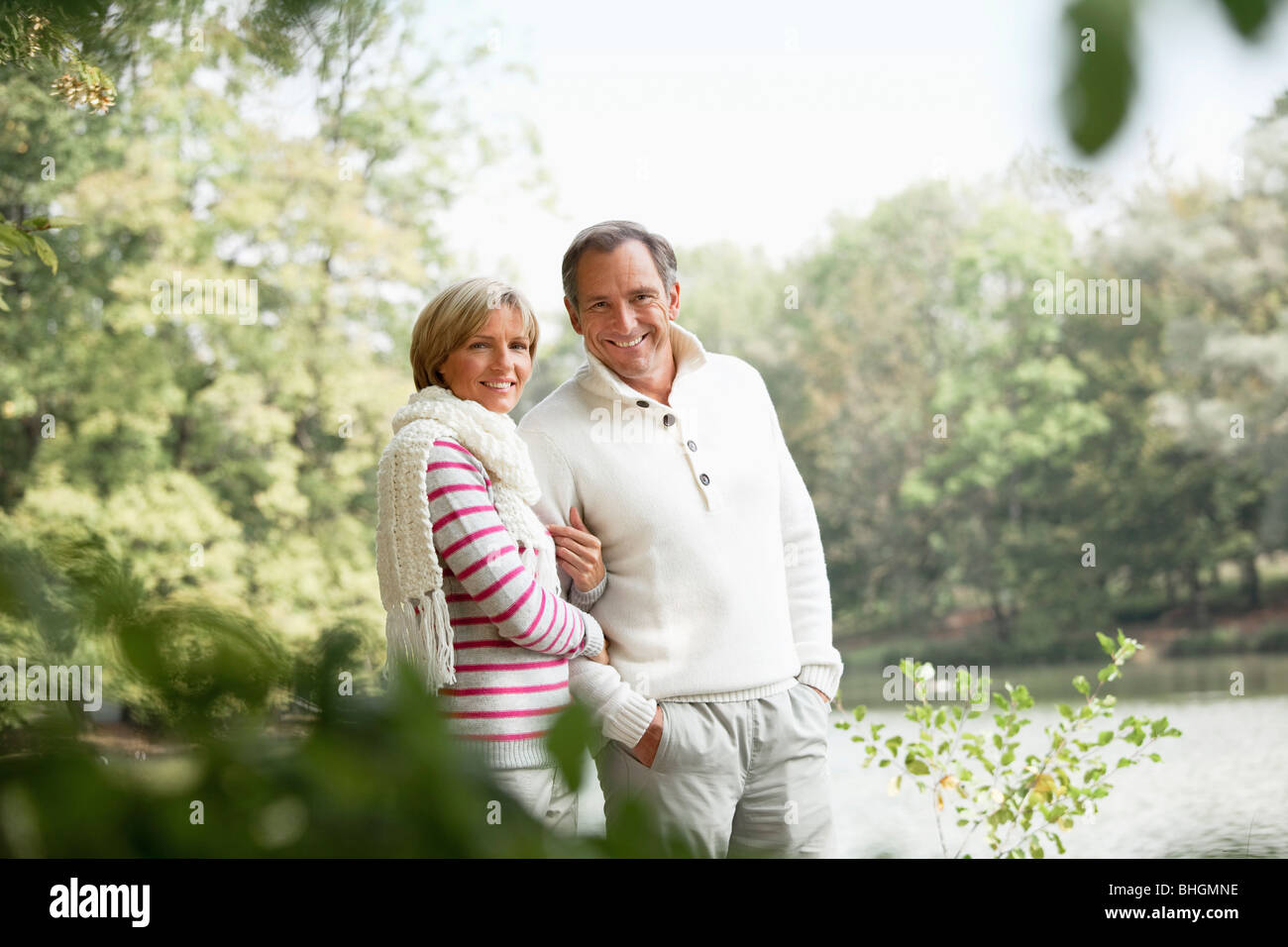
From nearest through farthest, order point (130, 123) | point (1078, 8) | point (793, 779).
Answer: point (1078, 8)
point (793, 779)
point (130, 123)

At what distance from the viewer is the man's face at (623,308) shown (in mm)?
1598

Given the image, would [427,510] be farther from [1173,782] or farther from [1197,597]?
[1197,597]

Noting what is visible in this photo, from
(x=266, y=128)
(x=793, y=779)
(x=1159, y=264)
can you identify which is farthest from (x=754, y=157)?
(x=793, y=779)

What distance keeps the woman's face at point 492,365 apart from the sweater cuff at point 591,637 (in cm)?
24

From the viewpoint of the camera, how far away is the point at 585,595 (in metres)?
1.58

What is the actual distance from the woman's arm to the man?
0.17 metres

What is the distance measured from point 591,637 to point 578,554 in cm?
10

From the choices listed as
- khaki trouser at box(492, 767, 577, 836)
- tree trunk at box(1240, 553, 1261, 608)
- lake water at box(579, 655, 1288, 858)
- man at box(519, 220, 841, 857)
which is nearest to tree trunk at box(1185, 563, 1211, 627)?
tree trunk at box(1240, 553, 1261, 608)

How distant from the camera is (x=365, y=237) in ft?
35.8

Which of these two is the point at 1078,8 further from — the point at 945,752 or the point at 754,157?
the point at 754,157

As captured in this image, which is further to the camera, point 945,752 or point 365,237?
point 365,237

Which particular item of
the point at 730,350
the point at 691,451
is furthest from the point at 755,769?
the point at 730,350

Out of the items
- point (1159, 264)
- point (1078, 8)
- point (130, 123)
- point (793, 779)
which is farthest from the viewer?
point (1159, 264)
